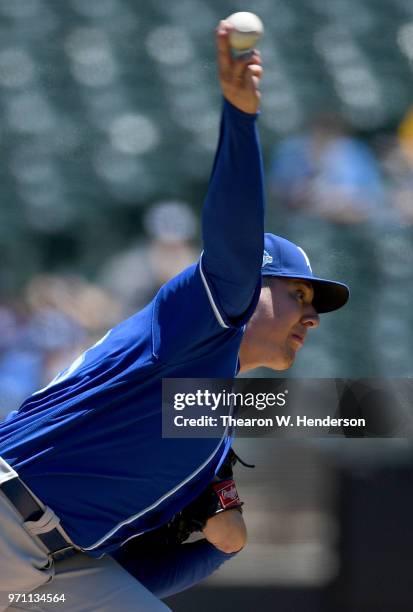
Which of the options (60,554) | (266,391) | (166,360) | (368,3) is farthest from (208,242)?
(368,3)

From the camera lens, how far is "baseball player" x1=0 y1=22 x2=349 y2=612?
1.23 meters

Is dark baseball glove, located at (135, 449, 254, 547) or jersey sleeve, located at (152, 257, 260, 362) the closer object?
jersey sleeve, located at (152, 257, 260, 362)

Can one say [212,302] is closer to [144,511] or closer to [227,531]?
[144,511]

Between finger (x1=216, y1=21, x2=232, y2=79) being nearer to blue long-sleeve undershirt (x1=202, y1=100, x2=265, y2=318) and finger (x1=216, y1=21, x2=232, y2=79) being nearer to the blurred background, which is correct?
blue long-sleeve undershirt (x1=202, y1=100, x2=265, y2=318)

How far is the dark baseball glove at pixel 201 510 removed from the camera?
1.57 metres

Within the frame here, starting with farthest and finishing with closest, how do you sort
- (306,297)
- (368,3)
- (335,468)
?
(368,3) < (335,468) < (306,297)

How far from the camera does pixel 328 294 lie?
66.4 inches

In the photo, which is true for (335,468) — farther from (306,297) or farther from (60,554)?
(60,554)

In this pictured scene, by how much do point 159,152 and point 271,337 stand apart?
3.50 ft

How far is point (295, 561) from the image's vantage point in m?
2.42

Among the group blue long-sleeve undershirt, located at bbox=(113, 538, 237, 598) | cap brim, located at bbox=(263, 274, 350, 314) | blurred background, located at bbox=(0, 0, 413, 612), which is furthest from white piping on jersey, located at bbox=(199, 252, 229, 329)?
blurred background, located at bbox=(0, 0, 413, 612)

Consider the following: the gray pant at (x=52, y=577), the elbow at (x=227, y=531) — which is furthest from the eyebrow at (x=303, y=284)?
the gray pant at (x=52, y=577)

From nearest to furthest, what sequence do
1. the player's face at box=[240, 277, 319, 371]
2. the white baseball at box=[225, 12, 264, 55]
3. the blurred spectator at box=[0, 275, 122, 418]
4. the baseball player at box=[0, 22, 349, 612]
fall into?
the white baseball at box=[225, 12, 264, 55]
the baseball player at box=[0, 22, 349, 612]
the player's face at box=[240, 277, 319, 371]
the blurred spectator at box=[0, 275, 122, 418]

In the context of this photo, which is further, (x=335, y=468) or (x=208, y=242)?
(x=335, y=468)
